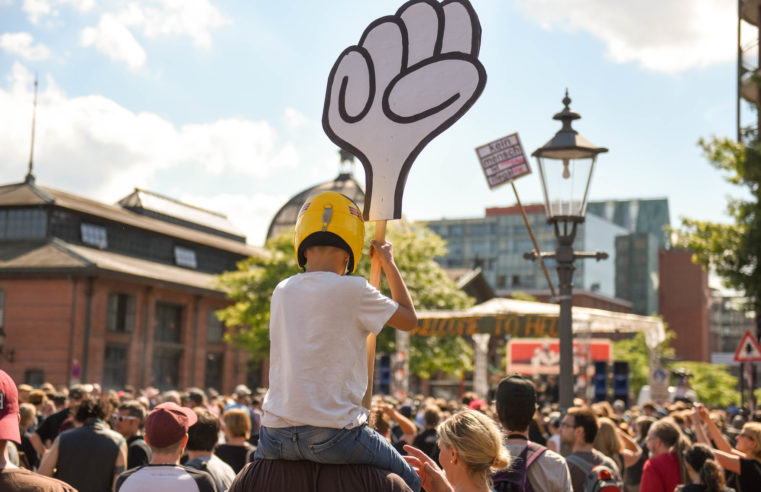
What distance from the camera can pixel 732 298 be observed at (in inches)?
848

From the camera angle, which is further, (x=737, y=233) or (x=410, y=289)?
(x=410, y=289)

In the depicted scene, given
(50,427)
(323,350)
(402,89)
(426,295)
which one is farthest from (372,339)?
(426,295)

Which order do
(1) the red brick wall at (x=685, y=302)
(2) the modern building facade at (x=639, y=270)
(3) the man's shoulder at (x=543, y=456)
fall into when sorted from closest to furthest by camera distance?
(3) the man's shoulder at (x=543, y=456), (1) the red brick wall at (x=685, y=302), (2) the modern building facade at (x=639, y=270)

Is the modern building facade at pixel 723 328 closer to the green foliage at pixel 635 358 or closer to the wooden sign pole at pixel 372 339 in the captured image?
Result: the green foliage at pixel 635 358

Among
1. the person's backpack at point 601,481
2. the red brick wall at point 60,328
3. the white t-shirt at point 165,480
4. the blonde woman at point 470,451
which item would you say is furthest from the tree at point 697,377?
the blonde woman at point 470,451

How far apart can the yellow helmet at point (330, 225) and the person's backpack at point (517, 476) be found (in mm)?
1754

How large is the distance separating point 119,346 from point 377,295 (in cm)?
4364

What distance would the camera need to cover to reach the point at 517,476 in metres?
4.96

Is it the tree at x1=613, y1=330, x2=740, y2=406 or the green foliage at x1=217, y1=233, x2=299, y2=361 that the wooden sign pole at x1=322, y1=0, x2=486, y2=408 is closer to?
the green foliage at x1=217, y1=233, x2=299, y2=361

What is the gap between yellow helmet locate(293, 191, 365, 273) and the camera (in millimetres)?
3764

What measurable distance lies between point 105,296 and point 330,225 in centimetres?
4253

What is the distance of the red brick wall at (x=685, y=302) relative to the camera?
11694cm

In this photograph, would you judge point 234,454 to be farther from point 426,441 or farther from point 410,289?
point 410,289

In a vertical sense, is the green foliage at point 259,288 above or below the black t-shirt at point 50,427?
above
